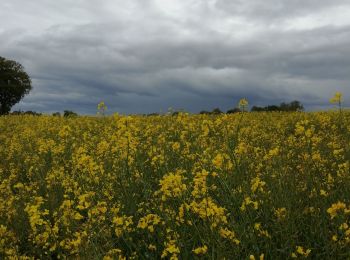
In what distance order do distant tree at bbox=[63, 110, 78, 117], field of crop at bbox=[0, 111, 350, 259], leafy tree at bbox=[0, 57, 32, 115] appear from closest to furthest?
field of crop at bbox=[0, 111, 350, 259], distant tree at bbox=[63, 110, 78, 117], leafy tree at bbox=[0, 57, 32, 115]

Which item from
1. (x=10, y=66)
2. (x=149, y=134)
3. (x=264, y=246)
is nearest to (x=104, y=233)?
(x=264, y=246)

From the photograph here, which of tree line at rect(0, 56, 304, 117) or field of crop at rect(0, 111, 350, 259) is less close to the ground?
tree line at rect(0, 56, 304, 117)

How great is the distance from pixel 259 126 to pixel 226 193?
833cm

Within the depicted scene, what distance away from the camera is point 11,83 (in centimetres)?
6184

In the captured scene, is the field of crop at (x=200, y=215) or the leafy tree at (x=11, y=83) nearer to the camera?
the field of crop at (x=200, y=215)

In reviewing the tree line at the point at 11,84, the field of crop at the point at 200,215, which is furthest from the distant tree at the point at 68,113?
the tree line at the point at 11,84

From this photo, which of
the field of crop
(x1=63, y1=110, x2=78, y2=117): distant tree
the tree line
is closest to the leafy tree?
the tree line

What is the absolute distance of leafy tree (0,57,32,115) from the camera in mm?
60062

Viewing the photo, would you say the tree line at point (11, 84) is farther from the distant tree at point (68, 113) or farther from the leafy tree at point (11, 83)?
the distant tree at point (68, 113)

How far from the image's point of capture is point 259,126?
12641mm

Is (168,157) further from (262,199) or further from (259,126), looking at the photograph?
(259,126)

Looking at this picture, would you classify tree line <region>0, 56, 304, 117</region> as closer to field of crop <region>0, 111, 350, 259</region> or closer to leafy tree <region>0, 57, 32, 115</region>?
leafy tree <region>0, 57, 32, 115</region>

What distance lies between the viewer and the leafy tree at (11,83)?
197 ft

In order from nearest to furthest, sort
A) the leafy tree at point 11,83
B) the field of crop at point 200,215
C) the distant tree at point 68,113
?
the field of crop at point 200,215, the distant tree at point 68,113, the leafy tree at point 11,83
